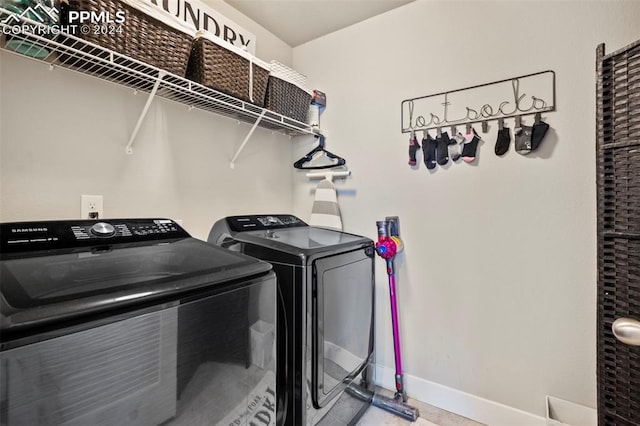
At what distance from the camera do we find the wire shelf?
108 cm

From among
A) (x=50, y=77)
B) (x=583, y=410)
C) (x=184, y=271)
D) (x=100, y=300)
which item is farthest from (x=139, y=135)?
(x=583, y=410)

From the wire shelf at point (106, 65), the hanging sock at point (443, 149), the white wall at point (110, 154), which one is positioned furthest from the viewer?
the hanging sock at point (443, 149)

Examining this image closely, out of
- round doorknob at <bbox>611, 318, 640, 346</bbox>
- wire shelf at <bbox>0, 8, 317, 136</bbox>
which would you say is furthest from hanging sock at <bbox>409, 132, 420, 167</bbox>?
round doorknob at <bbox>611, 318, 640, 346</bbox>

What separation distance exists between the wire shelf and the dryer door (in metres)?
1.02

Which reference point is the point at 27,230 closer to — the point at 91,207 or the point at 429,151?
the point at 91,207

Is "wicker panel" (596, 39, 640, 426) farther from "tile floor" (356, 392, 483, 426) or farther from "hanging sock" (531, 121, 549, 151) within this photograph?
"tile floor" (356, 392, 483, 426)

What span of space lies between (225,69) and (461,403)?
2287mm

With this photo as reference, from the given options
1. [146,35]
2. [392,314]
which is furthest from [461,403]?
[146,35]

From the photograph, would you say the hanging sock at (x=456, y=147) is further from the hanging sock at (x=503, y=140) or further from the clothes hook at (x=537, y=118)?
the clothes hook at (x=537, y=118)

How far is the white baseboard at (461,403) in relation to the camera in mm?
1676

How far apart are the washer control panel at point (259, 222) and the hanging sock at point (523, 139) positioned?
53.7 inches

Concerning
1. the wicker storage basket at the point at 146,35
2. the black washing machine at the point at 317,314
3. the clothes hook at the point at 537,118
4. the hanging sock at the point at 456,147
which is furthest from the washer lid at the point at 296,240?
the clothes hook at the point at 537,118

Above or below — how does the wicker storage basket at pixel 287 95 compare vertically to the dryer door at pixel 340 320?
above

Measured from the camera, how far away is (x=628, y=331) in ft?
2.56
